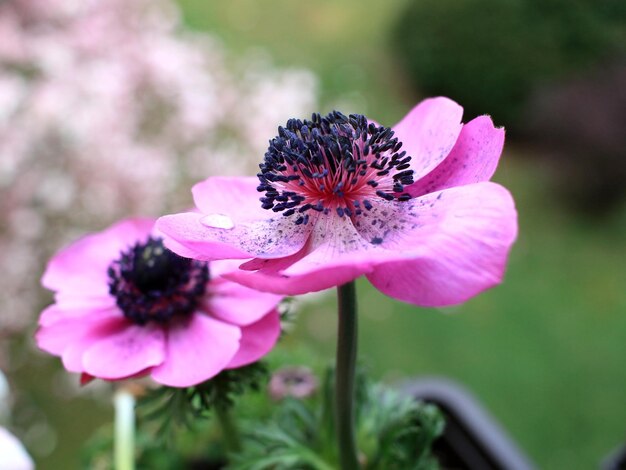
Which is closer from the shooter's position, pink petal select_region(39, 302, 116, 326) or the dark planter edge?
pink petal select_region(39, 302, 116, 326)

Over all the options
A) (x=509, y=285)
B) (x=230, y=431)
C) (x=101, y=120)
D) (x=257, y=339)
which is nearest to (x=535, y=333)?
(x=509, y=285)

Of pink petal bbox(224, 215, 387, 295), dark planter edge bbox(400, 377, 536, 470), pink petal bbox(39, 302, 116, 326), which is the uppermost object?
pink petal bbox(39, 302, 116, 326)

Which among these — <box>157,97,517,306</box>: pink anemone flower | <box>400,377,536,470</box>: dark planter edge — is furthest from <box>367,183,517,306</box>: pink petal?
<box>400,377,536,470</box>: dark planter edge

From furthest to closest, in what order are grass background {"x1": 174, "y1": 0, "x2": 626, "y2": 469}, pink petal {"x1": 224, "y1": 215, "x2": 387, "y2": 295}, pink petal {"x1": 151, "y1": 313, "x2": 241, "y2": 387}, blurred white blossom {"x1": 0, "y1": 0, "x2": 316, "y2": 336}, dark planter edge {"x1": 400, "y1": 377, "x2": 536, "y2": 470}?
grass background {"x1": 174, "y1": 0, "x2": 626, "y2": 469} → blurred white blossom {"x1": 0, "y1": 0, "x2": 316, "y2": 336} → dark planter edge {"x1": 400, "y1": 377, "x2": 536, "y2": 470} → pink petal {"x1": 151, "y1": 313, "x2": 241, "y2": 387} → pink petal {"x1": 224, "y1": 215, "x2": 387, "y2": 295}

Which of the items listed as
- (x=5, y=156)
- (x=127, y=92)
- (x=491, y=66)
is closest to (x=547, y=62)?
(x=491, y=66)

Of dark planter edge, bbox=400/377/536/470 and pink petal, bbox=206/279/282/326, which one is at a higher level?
pink petal, bbox=206/279/282/326

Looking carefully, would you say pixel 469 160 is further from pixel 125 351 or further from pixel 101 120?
pixel 101 120

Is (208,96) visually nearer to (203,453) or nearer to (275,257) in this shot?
(203,453)

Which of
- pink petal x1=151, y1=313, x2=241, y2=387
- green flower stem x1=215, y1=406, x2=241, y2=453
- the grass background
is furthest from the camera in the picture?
the grass background

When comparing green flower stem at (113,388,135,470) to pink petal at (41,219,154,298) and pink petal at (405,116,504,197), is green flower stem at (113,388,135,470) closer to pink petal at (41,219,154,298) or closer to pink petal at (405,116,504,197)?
pink petal at (41,219,154,298)
